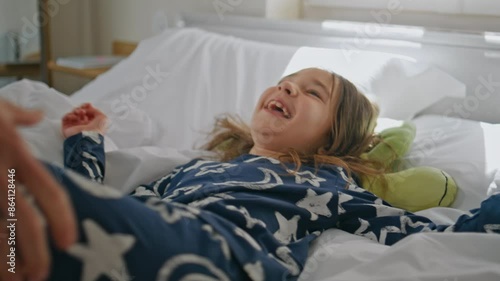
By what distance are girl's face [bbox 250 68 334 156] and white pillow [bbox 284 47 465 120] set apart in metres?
0.30

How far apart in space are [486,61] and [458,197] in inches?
20.4

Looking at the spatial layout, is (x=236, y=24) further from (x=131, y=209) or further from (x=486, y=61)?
(x=131, y=209)

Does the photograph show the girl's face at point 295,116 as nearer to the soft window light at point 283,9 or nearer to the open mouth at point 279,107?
the open mouth at point 279,107

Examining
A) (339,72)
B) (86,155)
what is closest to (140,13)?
(339,72)

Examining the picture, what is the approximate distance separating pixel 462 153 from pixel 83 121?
33.7 inches

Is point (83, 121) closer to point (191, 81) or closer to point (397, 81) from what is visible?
point (191, 81)

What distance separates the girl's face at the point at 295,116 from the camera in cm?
138

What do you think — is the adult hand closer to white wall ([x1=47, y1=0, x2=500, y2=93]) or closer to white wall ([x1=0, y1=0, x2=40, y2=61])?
white wall ([x1=47, y1=0, x2=500, y2=93])

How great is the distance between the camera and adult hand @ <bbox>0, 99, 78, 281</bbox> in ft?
1.73

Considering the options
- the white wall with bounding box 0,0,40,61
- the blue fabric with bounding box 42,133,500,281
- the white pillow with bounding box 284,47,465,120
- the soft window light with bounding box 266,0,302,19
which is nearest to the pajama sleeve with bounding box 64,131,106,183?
the blue fabric with bounding box 42,133,500,281

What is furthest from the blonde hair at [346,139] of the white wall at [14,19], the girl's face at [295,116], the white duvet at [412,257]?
the white wall at [14,19]

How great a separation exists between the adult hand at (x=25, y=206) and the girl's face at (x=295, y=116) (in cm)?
80

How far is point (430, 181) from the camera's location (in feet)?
4.45

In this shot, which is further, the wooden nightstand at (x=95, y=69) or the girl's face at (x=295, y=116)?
the wooden nightstand at (x=95, y=69)
